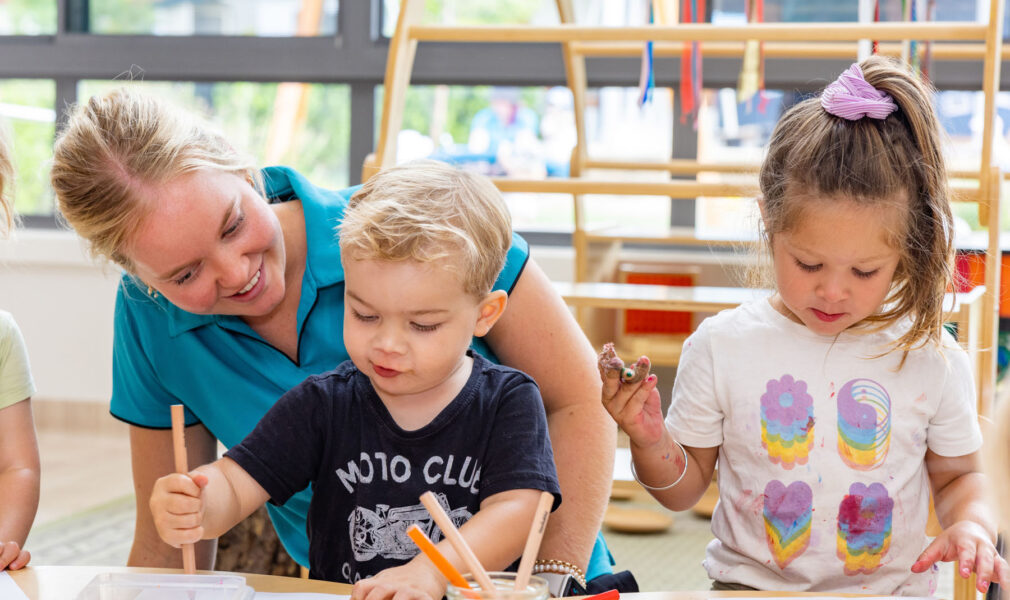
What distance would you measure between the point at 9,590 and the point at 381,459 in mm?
330

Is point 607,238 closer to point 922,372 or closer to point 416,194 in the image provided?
point 922,372

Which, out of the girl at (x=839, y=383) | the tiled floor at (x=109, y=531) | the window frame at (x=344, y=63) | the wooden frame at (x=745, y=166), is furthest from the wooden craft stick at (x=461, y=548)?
the window frame at (x=344, y=63)

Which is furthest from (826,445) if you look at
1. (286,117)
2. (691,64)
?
(286,117)

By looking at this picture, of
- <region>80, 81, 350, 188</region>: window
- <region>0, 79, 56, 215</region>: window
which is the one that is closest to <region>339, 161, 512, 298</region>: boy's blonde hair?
<region>80, 81, 350, 188</region>: window

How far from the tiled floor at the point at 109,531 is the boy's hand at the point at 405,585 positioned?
4.99ft

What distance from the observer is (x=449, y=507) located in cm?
99

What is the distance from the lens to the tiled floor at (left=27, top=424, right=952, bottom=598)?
2.45 m

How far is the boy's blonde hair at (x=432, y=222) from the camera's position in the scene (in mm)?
941

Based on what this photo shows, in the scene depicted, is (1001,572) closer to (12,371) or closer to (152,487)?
(152,487)

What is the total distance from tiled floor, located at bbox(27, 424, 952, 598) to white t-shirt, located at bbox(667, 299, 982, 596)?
1159mm

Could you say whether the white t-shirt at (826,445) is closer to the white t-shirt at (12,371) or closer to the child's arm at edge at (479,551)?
the child's arm at edge at (479,551)

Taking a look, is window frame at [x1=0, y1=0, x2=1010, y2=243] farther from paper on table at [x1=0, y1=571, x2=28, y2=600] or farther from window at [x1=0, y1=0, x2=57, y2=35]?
paper on table at [x1=0, y1=571, x2=28, y2=600]

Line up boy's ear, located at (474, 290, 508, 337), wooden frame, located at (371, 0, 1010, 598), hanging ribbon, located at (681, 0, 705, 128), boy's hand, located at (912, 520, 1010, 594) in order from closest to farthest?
boy's hand, located at (912, 520, 1010, 594) < boy's ear, located at (474, 290, 508, 337) < wooden frame, located at (371, 0, 1010, 598) < hanging ribbon, located at (681, 0, 705, 128)

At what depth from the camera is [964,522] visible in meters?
0.97
